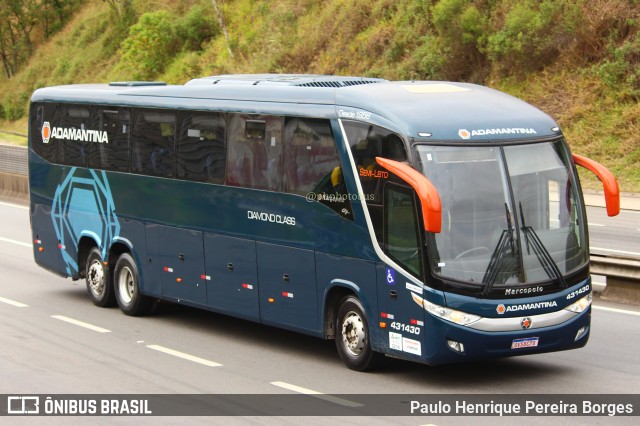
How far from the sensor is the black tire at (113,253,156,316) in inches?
677

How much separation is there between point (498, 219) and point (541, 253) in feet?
2.04

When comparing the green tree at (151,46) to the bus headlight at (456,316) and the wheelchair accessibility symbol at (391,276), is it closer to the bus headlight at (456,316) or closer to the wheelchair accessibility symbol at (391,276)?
the wheelchair accessibility symbol at (391,276)

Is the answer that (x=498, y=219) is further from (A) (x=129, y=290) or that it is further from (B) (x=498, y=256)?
(A) (x=129, y=290)

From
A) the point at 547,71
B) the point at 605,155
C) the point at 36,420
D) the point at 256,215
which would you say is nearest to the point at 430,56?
the point at 547,71

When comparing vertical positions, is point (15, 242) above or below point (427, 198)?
below

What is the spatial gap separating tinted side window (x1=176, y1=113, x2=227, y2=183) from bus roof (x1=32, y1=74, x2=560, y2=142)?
198mm

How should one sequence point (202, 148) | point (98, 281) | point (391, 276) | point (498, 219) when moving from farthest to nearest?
point (98, 281) → point (202, 148) → point (391, 276) → point (498, 219)

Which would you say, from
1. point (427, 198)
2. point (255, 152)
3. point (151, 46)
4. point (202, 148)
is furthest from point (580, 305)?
point (151, 46)

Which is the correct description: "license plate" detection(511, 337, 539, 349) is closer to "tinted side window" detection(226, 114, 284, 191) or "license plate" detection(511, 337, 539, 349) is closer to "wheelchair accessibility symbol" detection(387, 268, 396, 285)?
"wheelchair accessibility symbol" detection(387, 268, 396, 285)

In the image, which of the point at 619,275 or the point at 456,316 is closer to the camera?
the point at 456,316

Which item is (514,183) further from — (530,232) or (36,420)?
(36,420)

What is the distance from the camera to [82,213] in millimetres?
18391

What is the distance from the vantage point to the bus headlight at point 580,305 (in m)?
12.4

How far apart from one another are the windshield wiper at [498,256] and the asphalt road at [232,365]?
119cm
